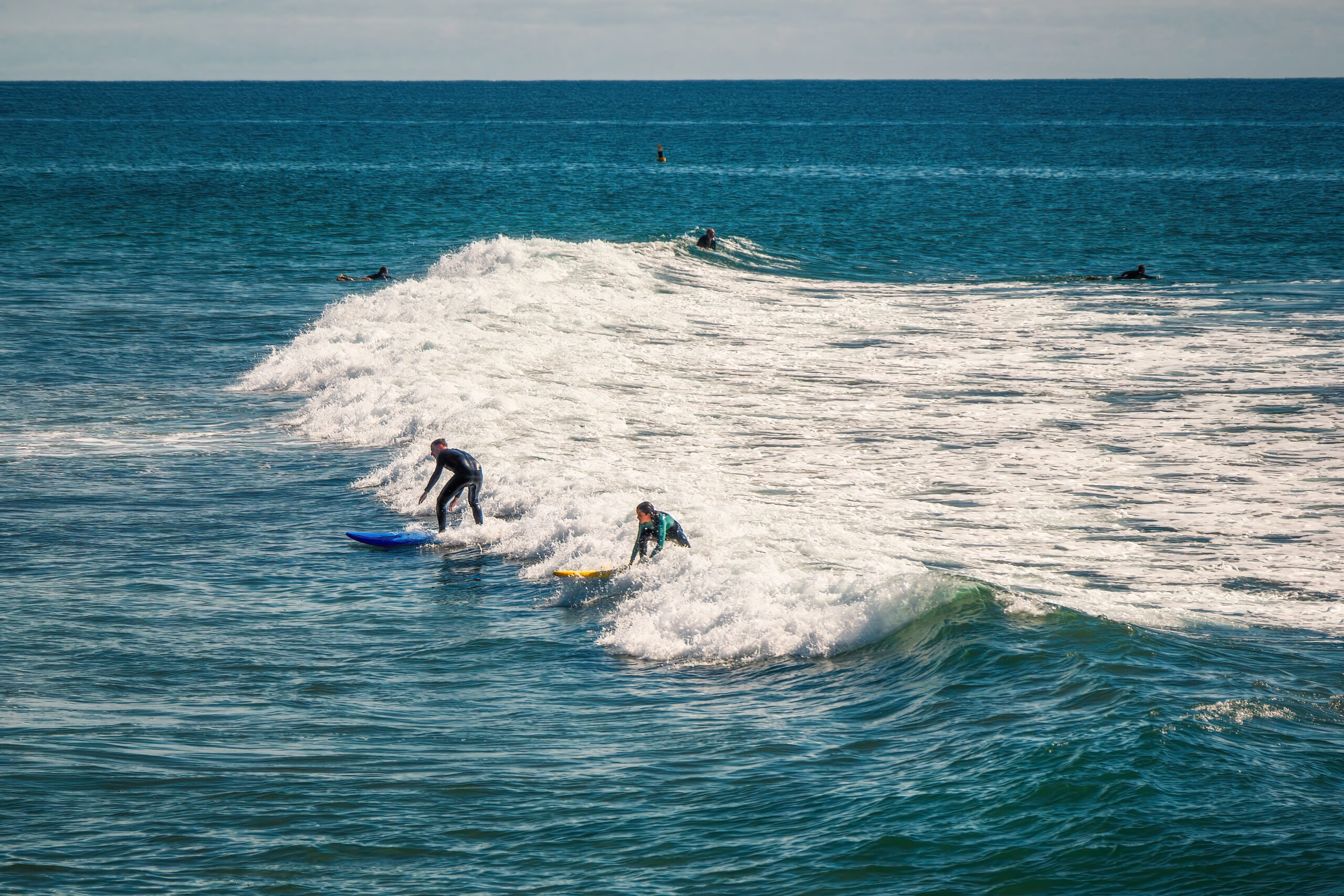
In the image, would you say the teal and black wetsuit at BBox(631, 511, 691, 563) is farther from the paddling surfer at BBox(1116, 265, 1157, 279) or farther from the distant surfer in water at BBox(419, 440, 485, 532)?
the paddling surfer at BBox(1116, 265, 1157, 279)

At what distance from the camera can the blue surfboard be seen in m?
16.5

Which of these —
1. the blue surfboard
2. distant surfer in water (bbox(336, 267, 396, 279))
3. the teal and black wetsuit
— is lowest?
the blue surfboard

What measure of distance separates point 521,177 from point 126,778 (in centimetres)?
7879

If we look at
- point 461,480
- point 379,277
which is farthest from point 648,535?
point 379,277

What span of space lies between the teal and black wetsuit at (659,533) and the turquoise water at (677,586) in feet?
0.60

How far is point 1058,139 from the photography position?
123m

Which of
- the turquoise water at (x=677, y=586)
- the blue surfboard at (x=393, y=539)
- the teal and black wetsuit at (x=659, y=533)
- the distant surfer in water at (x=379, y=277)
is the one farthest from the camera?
the distant surfer in water at (x=379, y=277)

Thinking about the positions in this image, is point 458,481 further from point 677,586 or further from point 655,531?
point 677,586

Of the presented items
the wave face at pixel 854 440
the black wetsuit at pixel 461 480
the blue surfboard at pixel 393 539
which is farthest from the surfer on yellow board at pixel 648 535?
the black wetsuit at pixel 461 480

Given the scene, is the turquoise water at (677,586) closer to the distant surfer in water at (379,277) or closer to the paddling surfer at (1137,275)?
the distant surfer in water at (379,277)

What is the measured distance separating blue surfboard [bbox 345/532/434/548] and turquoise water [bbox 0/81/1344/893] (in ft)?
1.49

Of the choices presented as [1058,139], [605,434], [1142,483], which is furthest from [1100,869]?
[1058,139]

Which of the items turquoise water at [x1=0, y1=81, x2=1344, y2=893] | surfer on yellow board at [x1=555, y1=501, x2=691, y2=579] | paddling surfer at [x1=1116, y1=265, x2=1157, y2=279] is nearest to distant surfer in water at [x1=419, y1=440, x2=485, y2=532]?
turquoise water at [x1=0, y1=81, x2=1344, y2=893]

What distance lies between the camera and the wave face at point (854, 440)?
13836mm
